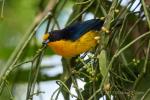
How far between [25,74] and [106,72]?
3.55ft

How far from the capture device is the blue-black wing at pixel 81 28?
1879 mm

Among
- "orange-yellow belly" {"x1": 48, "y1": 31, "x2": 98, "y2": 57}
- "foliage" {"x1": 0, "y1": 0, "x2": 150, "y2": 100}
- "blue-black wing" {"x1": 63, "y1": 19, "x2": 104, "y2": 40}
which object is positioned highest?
"blue-black wing" {"x1": 63, "y1": 19, "x2": 104, "y2": 40}

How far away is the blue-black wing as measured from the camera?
1879mm

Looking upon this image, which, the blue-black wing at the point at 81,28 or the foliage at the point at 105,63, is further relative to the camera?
the blue-black wing at the point at 81,28

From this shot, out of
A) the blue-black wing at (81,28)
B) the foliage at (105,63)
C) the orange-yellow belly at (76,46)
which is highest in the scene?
the blue-black wing at (81,28)

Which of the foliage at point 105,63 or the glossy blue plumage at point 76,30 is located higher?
the glossy blue plumage at point 76,30

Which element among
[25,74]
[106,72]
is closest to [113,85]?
[106,72]

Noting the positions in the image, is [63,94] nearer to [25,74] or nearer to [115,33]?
[115,33]

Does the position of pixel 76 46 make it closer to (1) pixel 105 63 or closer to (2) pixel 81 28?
(2) pixel 81 28

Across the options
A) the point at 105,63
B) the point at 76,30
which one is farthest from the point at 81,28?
the point at 105,63

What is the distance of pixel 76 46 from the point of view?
1938 millimetres

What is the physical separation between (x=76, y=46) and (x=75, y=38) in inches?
1.6

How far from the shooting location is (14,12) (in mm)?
2605

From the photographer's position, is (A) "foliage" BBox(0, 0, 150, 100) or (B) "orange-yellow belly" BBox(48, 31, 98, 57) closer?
(A) "foliage" BBox(0, 0, 150, 100)
